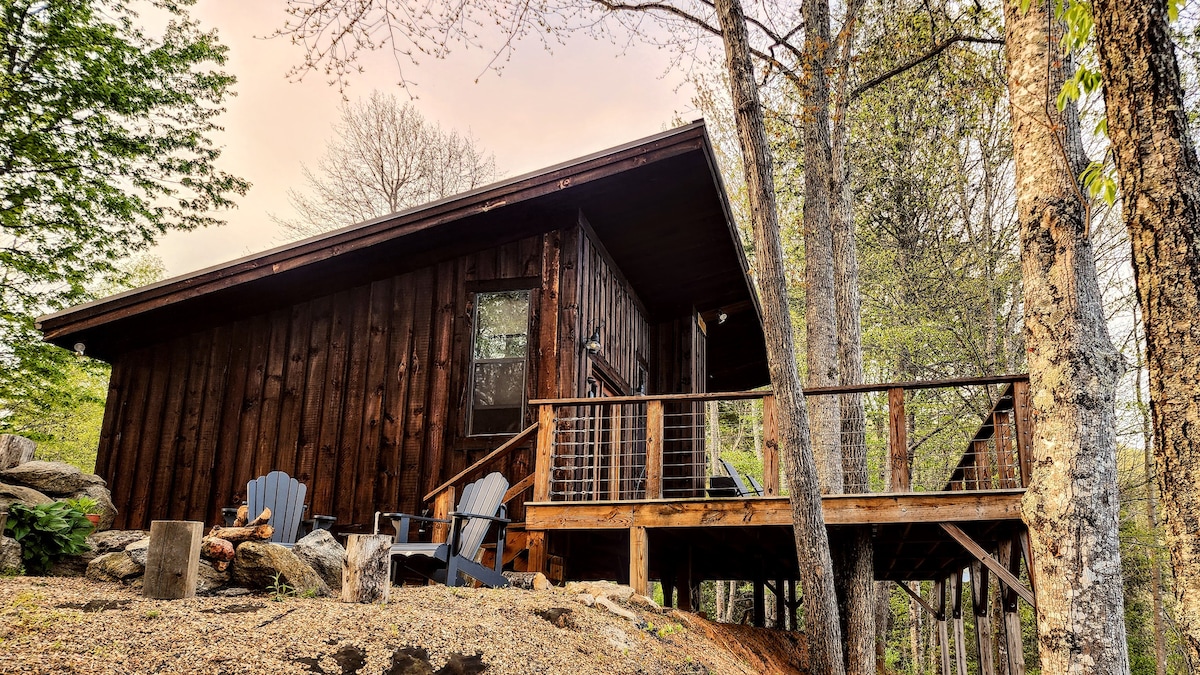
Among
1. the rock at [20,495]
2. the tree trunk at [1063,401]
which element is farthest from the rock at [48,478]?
the tree trunk at [1063,401]

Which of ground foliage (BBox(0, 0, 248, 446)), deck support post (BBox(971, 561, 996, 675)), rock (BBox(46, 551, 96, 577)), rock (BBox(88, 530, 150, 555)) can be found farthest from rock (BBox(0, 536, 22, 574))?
ground foliage (BBox(0, 0, 248, 446))

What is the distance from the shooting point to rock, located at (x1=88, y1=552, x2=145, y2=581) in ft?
15.2

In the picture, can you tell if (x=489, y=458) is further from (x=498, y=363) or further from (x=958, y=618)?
(x=958, y=618)

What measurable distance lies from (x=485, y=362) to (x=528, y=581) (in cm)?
249

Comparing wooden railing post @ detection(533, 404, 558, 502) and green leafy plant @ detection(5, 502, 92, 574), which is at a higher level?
wooden railing post @ detection(533, 404, 558, 502)

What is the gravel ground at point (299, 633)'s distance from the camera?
10.3 feet

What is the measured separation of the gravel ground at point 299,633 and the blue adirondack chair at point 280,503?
191cm

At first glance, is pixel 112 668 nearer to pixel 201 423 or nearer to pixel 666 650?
pixel 666 650

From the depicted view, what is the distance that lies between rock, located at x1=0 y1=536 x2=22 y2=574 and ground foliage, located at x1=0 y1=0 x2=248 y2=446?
10764 millimetres

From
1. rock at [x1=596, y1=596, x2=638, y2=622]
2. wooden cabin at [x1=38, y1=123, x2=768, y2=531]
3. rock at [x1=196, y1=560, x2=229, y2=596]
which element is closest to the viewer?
rock at [x1=196, y1=560, x2=229, y2=596]

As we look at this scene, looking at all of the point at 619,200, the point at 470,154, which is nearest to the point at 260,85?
the point at 470,154

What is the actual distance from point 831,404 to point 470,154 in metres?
15.8

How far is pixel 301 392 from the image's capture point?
877 centimetres

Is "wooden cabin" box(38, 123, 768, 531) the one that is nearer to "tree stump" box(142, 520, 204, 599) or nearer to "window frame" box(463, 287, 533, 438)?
"window frame" box(463, 287, 533, 438)
